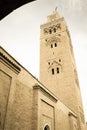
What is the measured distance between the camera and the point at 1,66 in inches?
213

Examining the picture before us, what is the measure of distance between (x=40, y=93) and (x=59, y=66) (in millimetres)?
10548

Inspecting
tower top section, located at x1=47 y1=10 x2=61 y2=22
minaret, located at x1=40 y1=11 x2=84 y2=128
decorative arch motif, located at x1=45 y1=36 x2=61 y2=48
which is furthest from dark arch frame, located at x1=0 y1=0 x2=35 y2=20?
tower top section, located at x1=47 y1=10 x2=61 y2=22

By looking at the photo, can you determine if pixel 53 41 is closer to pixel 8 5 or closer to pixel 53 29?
pixel 53 29

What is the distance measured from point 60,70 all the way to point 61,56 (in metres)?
2.03

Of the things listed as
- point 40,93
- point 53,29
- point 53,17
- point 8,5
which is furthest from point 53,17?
point 8,5

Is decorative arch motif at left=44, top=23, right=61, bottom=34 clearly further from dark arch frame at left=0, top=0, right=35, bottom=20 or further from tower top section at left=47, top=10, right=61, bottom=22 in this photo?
dark arch frame at left=0, top=0, right=35, bottom=20

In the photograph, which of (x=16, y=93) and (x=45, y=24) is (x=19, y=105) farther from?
(x=45, y=24)

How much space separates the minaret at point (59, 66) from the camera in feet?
51.7

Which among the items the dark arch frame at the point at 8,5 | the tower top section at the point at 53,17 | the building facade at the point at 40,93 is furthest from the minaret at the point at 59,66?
→ the dark arch frame at the point at 8,5

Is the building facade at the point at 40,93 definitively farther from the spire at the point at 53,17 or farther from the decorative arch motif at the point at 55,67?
the spire at the point at 53,17

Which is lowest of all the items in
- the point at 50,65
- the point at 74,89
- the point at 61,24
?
the point at 74,89

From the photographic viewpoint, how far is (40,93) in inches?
305

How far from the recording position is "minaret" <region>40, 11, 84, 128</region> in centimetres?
1576

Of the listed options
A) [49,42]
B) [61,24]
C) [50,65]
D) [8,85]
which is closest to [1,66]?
[8,85]
